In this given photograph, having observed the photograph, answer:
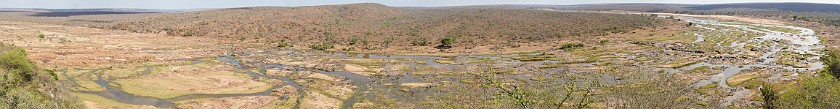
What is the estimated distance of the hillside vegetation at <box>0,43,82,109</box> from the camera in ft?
95.3

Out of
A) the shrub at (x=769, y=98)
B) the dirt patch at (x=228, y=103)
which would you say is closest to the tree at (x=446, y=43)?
the dirt patch at (x=228, y=103)

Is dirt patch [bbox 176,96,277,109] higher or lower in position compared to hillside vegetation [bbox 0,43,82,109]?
lower

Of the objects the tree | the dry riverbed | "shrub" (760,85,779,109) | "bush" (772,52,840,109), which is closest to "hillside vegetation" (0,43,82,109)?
the dry riverbed

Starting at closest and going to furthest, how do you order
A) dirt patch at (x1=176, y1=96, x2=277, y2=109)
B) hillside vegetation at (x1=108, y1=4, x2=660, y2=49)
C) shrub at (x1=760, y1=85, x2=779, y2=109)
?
shrub at (x1=760, y1=85, x2=779, y2=109) < dirt patch at (x1=176, y1=96, x2=277, y2=109) < hillside vegetation at (x1=108, y1=4, x2=660, y2=49)

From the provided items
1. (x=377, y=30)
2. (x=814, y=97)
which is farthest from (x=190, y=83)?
(x=377, y=30)

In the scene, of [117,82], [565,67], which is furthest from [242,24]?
[565,67]

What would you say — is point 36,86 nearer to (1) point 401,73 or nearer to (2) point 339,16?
(1) point 401,73

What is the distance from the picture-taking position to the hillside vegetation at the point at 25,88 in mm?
29042

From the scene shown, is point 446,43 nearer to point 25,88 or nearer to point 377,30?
point 377,30

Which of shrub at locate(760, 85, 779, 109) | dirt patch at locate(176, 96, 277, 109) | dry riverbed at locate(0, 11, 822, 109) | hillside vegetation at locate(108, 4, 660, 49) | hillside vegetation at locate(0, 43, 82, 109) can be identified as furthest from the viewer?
hillside vegetation at locate(108, 4, 660, 49)

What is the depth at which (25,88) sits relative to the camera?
36062 mm

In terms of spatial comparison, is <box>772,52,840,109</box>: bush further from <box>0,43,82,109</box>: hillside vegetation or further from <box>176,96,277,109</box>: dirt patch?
<box>0,43,82,109</box>: hillside vegetation

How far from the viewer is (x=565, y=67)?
6731cm

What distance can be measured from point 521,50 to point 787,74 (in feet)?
126
